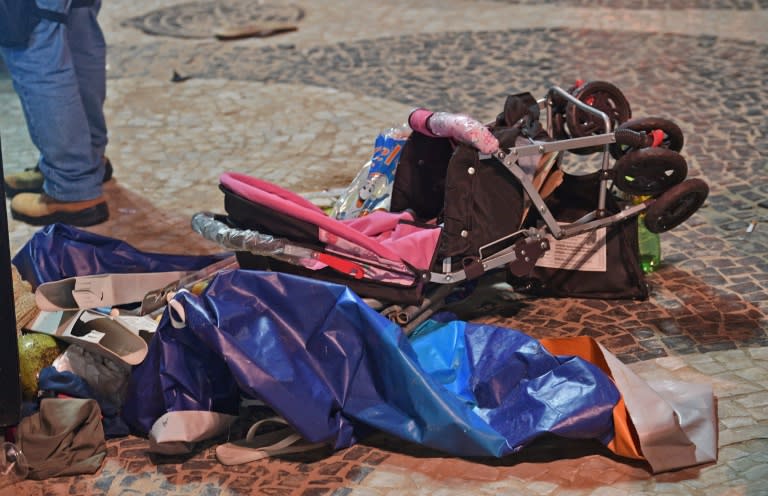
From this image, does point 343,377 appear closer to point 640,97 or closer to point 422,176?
point 422,176

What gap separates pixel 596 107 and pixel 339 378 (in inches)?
69.8

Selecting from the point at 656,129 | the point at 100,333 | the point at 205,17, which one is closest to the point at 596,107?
the point at 656,129

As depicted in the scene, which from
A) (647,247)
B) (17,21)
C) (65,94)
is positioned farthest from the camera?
(65,94)

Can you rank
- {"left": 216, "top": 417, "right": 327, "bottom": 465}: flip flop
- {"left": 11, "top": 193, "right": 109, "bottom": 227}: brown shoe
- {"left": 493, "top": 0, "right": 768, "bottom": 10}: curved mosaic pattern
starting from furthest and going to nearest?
{"left": 493, "top": 0, "right": 768, "bottom": 10}: curved mosaic pattern < {"left": 11, "top": 193, "right": 109, "bottom": 227}: brown shoe < {"left": 216, "top": 417, "right": 327, "bottom": 465}: flip flop

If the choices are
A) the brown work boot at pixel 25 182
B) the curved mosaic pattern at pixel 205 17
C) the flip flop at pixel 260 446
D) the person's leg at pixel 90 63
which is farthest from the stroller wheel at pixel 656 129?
the curved mosaic pattern at pixel 205 17

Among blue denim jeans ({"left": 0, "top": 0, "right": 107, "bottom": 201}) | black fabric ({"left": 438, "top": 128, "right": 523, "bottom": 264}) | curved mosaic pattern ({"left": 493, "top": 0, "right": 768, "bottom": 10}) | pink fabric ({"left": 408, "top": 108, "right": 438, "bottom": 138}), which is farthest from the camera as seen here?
curved mosaic pattern ({"left": 493, "top": 0, "right": 768, "bottom": 10})

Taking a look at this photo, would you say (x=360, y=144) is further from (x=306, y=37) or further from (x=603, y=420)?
(x=603, y=420)

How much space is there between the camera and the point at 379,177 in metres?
4.73

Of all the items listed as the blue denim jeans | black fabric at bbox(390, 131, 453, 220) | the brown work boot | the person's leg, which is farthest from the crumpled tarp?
the brown work boot

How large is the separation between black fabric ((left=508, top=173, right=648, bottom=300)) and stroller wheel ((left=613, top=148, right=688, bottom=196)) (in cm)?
20

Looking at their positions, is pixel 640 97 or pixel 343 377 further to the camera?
pixel 640 97

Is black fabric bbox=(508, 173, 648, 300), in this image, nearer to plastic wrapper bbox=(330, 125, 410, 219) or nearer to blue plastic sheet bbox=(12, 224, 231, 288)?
plastic wrapper bbox=(330, 125, 410, 219)

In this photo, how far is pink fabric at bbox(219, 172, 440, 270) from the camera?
4.04m

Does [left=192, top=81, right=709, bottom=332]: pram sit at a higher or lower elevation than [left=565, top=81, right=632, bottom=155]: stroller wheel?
lower
